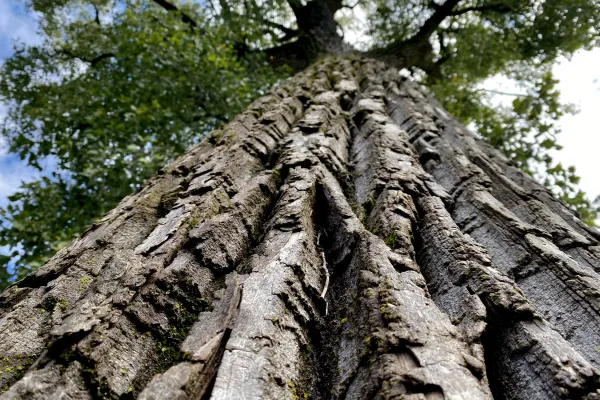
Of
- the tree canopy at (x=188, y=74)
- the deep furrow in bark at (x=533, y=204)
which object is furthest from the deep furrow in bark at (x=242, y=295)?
the tree canopy at (x=188, y=74)

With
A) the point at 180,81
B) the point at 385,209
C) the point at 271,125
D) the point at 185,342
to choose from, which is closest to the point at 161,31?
the point at 180,81

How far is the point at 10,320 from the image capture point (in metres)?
1.70

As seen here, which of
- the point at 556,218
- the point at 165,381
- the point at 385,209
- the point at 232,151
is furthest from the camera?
the point at 232,151

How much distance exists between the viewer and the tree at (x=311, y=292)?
1.46 metres

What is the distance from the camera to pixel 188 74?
7746mm

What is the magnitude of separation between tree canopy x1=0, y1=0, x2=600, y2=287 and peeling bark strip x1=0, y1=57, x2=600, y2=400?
397 cm

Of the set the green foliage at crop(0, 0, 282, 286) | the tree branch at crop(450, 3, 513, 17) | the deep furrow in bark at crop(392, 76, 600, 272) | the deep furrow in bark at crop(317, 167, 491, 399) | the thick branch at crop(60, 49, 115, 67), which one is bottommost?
the deep furrow in bark at crop(317, 167, 491, 399)

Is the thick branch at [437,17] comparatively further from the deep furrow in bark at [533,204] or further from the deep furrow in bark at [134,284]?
the deep furrow in bark at [134,284]

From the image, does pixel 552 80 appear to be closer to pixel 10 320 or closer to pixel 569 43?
pixel 569 43

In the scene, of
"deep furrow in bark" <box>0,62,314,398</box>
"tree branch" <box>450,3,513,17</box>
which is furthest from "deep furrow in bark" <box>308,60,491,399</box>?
"tree branch" <box>450,3,513,17</box>

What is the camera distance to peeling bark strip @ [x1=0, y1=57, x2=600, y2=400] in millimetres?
1458

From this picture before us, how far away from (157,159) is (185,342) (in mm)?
5618

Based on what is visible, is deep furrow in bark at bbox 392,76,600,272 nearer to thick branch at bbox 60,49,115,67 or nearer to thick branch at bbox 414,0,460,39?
thick branch at bbox 414,0,460,39

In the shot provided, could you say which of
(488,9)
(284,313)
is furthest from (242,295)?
(488,9)
